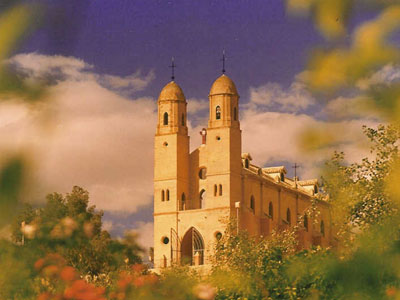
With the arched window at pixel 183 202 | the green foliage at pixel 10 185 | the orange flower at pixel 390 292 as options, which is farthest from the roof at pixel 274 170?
the green foliage at pixel 10 185

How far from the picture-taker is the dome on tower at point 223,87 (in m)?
48.0

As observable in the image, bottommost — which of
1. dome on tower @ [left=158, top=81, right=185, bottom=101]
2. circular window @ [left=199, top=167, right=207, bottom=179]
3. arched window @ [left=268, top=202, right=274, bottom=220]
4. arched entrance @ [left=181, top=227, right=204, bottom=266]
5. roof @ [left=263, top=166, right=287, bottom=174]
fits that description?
arched entrance @ [left=181, top=227, right=204, bottom=266]

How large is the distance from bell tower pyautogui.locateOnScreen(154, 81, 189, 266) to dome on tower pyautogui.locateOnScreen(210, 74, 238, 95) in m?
2.05

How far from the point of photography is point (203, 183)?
48000 millimetres

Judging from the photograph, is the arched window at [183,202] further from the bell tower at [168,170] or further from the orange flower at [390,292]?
the orange flower at [390,292]

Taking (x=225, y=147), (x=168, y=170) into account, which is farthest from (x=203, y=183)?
(x=225, y=147)

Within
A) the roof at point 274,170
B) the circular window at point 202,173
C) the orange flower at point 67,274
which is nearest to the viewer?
the orange flower at point 67,274

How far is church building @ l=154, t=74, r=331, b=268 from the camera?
45656mm

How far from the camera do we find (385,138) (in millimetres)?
16406

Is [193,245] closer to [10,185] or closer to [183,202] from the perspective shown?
[183,202]

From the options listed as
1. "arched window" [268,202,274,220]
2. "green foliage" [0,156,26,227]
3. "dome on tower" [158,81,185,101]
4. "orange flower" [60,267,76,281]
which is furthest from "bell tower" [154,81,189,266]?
"green foliage" [0,156,26,227]

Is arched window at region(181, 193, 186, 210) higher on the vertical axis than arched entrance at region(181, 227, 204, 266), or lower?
higher

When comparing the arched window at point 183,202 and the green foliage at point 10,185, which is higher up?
the arched window at point 183,202

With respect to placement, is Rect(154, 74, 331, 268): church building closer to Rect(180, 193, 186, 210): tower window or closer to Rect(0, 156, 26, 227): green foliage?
Rect(180, 193, 186, 210): tower window
